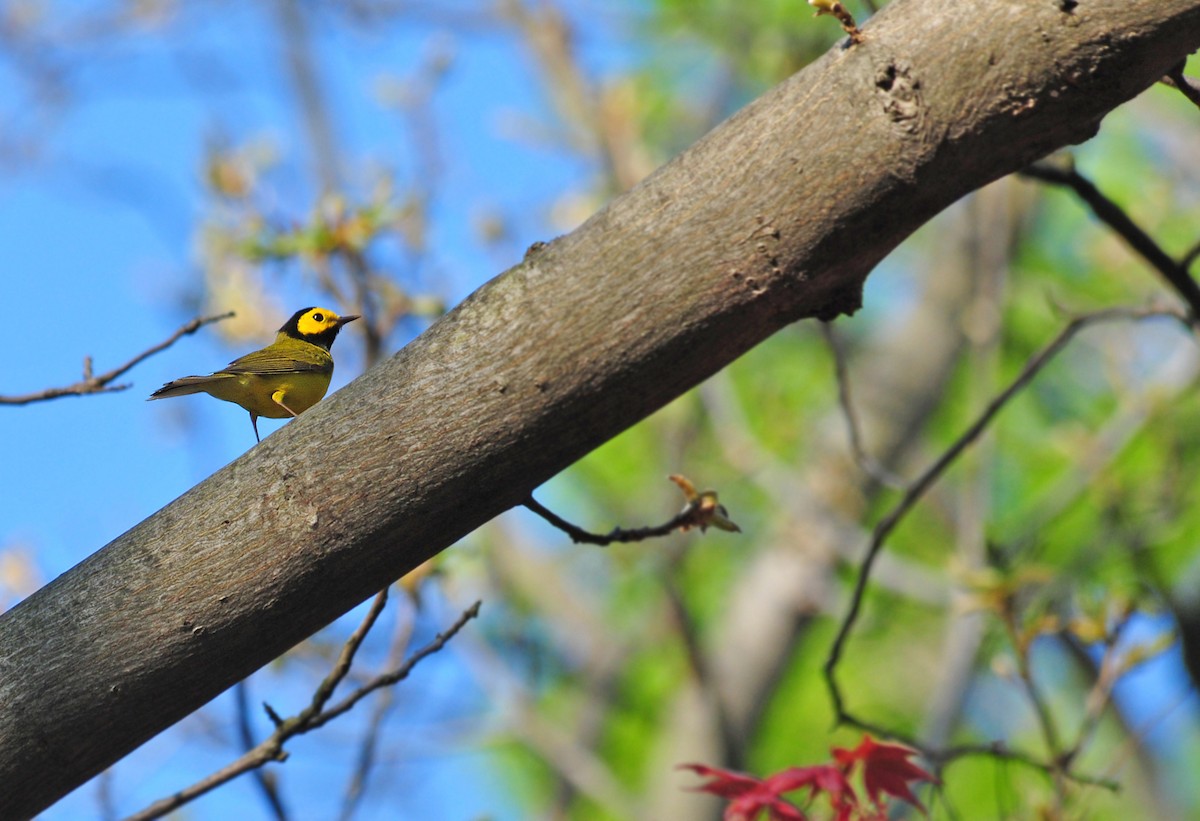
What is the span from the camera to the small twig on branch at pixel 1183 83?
1589 millimetres

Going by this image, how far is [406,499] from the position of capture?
1.61 meters

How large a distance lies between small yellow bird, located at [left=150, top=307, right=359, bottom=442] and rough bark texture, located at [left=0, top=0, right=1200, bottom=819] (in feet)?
4.66

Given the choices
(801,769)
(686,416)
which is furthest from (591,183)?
(801,769)

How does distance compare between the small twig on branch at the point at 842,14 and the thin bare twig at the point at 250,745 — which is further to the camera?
the thin bare twig at the point at 250,745

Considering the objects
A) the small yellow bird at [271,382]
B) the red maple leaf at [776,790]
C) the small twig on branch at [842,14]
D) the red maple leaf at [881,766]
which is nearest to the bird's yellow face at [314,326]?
the small yellow bird at [271,382]

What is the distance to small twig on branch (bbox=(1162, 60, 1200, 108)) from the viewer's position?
1.59 meters

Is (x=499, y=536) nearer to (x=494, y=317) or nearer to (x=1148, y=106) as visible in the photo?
(x=1148, y=106)

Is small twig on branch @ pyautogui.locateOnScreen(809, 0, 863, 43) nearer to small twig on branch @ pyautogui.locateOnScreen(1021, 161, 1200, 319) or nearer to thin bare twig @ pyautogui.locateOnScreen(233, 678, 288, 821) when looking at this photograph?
small twig on branch @ pyautogui.locateOnScreen(1021, 161, 1200, 319)

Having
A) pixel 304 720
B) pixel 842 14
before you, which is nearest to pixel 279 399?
pixel 304 720

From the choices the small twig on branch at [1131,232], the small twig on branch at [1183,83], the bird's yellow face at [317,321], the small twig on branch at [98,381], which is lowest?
the small twig on branch at [1183,83]

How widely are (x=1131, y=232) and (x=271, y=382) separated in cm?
229

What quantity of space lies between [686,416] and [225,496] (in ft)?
20.0

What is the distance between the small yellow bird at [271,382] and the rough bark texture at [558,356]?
142cm

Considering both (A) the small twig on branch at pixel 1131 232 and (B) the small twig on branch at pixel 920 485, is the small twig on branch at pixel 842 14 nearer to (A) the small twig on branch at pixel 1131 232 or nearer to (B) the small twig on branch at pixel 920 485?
(A) the small twig on branch at pixel 1131 232
